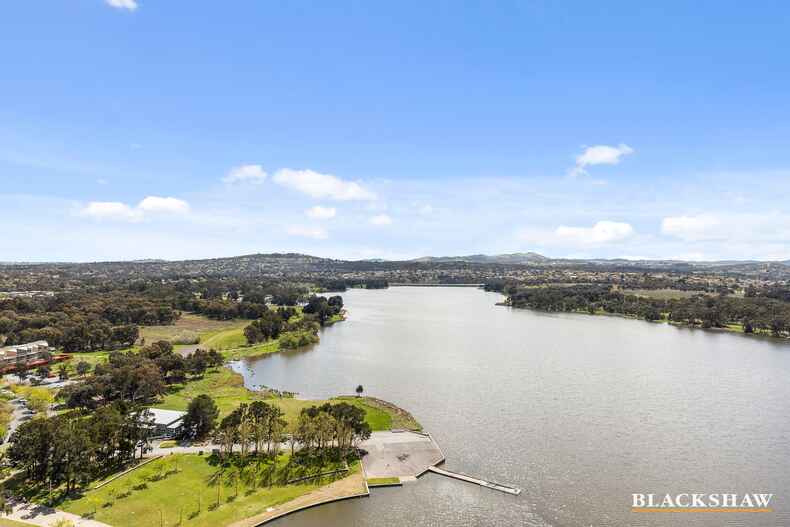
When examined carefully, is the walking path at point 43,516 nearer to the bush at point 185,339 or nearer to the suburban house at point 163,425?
the suburban house at point 163,425

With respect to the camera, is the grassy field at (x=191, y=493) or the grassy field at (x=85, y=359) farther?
the grassy field at (x=85, y=359)

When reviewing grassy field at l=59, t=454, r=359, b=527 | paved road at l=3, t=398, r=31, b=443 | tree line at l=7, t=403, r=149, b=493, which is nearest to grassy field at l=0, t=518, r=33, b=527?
grassy field at l=59, t=454, r=359, b=527

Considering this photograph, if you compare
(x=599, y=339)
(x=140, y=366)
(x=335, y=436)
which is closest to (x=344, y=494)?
(x=335, y=436)

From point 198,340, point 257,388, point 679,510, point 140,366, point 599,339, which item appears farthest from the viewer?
point 599,339

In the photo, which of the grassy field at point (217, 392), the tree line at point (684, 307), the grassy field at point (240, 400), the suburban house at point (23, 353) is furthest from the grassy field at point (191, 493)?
the tree line at point (684, 307)

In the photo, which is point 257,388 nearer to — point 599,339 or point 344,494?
point 344,494

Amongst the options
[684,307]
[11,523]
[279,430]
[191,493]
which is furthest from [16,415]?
[684,307]
